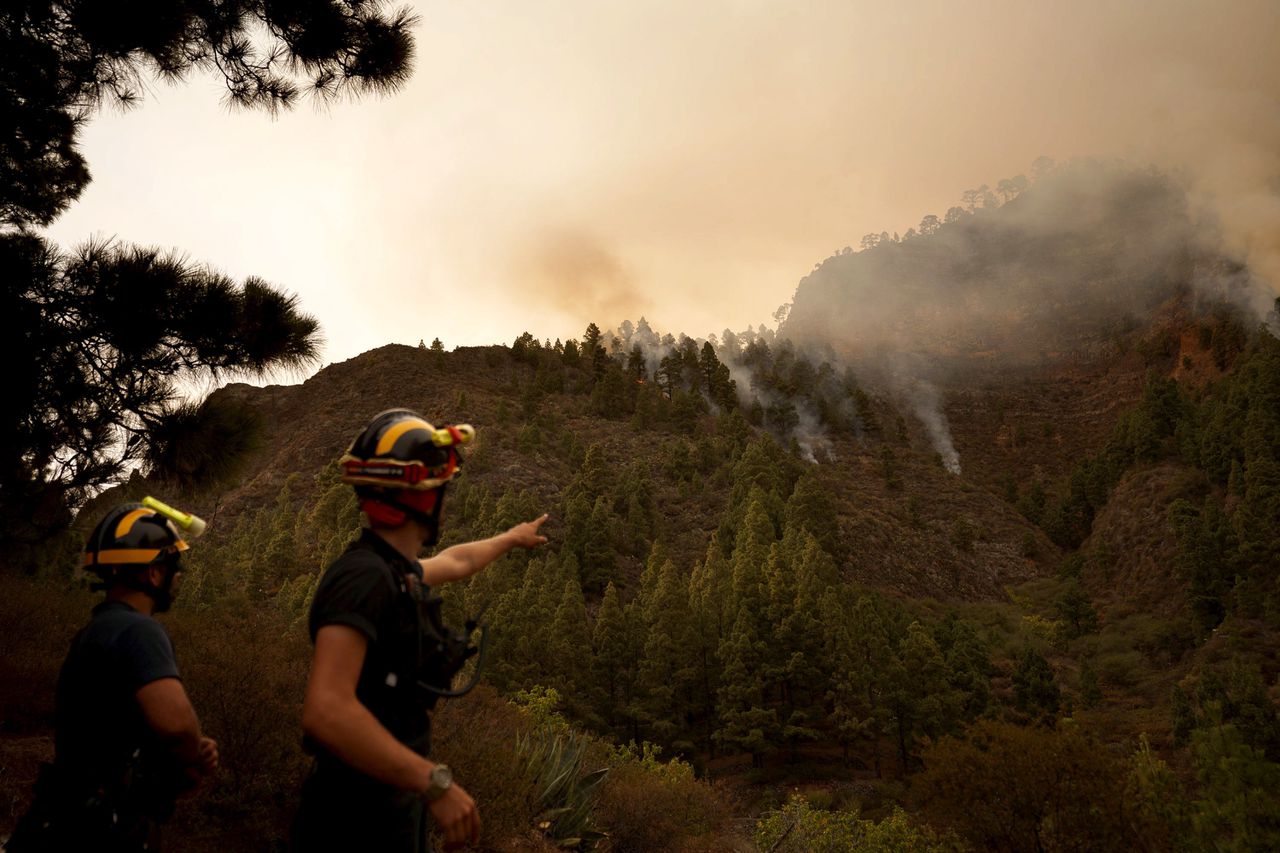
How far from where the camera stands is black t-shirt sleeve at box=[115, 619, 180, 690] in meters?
2.40

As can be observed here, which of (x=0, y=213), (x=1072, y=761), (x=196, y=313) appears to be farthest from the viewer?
(x=1072, y=761)

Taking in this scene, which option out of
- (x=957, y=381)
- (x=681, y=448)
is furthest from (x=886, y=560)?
(x=957, y=381)

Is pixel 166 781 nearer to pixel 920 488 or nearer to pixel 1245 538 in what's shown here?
pixel 1245 538

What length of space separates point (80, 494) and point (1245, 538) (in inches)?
2644

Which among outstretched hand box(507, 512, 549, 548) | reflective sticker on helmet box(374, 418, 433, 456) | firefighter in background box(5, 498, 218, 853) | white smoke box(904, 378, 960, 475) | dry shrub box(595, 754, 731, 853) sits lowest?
dry shrub box(595, 754, 731, 853)

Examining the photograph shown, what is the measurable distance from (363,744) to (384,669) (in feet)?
0.90

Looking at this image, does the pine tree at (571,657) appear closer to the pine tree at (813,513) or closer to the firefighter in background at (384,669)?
the pine tree at (813,513)

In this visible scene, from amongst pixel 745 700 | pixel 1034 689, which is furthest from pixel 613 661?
pixel 1034 689

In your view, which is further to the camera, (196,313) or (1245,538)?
(1245,538)

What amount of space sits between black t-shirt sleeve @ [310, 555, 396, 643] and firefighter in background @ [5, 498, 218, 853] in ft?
2.72

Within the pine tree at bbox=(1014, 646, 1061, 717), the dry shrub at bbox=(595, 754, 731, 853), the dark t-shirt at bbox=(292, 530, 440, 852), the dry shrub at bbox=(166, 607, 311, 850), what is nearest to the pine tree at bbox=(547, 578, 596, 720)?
the dry shrub at bbox=(595, 754, 731, 853)

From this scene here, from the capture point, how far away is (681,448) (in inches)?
2918

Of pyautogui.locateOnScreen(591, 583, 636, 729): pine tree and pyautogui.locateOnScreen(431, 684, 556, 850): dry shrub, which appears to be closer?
Result: pyautogui.locateOnScreen(431, 684, 556, 850): dry shrub

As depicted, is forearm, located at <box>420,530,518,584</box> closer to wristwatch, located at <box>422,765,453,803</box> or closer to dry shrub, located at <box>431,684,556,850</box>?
wristwatch, located at <box>422,765,453,803</box>
